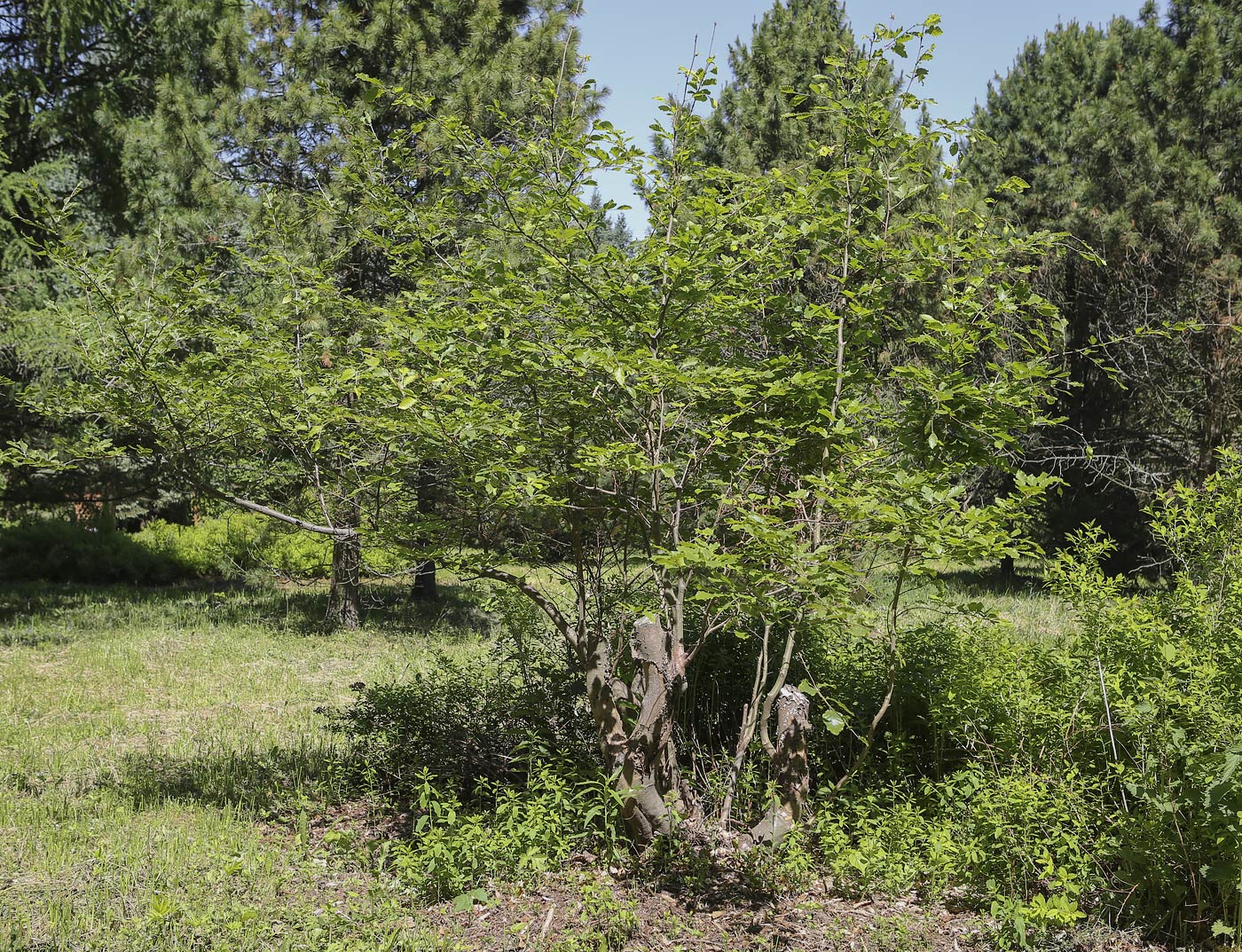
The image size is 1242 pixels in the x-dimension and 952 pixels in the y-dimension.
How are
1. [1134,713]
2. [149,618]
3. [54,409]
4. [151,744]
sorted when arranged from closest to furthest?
[1134,713]
[54,409]
[151,744]
[149,618]

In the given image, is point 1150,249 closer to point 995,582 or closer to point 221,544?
point 995,582

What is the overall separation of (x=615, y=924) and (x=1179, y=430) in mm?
10909

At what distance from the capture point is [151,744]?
5.70 meters

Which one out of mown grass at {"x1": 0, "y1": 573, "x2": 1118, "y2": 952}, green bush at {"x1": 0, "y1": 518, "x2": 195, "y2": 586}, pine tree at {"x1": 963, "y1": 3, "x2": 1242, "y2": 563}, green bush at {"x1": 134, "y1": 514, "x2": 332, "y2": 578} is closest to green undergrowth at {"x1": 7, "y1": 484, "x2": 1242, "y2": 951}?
mown grass at {"x1": 0, "y1": 573, "x2": 1118, "y2": 952}

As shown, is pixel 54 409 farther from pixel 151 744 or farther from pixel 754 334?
pixel 754 334

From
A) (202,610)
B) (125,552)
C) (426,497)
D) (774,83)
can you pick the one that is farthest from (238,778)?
(125,552)

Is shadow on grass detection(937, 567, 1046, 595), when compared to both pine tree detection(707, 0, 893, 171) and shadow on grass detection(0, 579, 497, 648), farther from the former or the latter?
shadow on grass detection(0, 579, 497, 648)

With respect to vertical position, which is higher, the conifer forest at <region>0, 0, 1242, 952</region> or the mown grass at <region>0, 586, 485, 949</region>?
the conifer forest at <region>0, 0, 1242, 952</region>

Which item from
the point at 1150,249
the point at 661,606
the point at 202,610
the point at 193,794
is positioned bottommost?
the point at 202,610

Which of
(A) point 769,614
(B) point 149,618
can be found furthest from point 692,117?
(B) point 149,618

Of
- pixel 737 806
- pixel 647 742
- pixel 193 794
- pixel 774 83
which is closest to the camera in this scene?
pixel 647 742

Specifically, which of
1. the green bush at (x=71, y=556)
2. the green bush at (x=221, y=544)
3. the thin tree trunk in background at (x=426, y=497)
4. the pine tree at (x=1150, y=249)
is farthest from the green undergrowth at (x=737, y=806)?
the green bush at (x=71, y=556)

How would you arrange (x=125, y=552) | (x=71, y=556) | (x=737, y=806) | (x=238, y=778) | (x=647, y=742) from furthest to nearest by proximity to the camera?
A: 1. (x=125, y=552)
2. (x=71, y=556)
3. (x=238, y=778)
4. (x=737, y=806)
5. (x=647, y=742)

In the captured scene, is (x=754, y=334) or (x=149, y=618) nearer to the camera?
(x=754, y=334)
